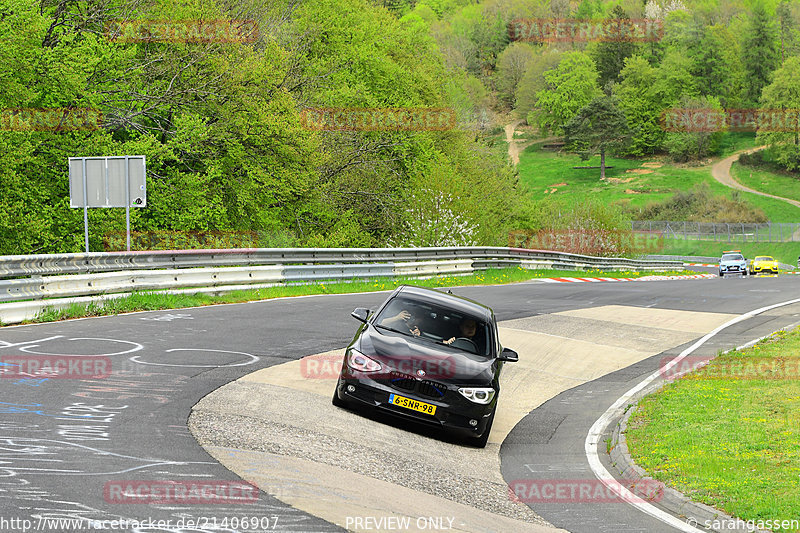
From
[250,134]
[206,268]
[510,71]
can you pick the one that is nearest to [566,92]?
[510,71]

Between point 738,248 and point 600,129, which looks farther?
point 600,129

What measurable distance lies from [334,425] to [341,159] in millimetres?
35980

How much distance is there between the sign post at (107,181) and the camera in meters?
18.1

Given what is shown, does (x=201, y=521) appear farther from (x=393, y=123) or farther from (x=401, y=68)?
(x=401, y=68)

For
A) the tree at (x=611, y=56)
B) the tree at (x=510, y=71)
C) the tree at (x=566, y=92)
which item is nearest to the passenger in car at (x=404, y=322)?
the tree at (x=566, y=92)

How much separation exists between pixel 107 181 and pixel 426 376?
11.7 meters

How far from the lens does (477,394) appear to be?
9.08 m

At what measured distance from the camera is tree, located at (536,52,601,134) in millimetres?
164375

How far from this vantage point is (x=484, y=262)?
110 ft

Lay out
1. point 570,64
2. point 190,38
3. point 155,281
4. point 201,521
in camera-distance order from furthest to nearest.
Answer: point 570,64
point 190,38
point 155,281
point 201,521

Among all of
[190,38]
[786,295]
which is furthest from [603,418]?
[190,38]

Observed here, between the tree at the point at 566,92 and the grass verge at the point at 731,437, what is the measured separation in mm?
152912
